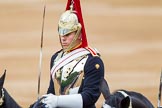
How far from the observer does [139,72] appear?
7387 mm

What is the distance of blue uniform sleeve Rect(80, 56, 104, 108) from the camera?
4.11 m

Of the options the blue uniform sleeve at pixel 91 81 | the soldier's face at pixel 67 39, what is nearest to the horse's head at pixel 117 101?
the blue uniform sleeve at pixel 91 81

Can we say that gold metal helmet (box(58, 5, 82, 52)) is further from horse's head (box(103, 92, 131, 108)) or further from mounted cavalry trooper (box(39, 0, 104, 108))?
horse's head (box(103, 92, 131, 108))

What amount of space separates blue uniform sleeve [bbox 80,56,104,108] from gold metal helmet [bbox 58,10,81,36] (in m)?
0.17

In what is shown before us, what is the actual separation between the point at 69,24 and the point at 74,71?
A: 0.75ft

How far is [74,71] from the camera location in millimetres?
4191

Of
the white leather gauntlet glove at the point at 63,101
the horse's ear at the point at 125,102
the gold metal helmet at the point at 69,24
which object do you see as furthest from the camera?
the gold metal helmet at the point at 69,24

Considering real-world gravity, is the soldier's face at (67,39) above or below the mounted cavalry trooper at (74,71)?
above

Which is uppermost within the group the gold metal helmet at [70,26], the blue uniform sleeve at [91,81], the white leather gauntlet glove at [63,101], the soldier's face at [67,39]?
the gold metal helmet at [70,26]

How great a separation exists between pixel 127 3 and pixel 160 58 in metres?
0.77

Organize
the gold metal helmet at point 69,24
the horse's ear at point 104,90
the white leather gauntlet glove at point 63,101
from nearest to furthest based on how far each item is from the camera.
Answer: the horse's ear at point 104,90, the white leather gauntlet glove at point 63,101, the gold metal helmet at point 69,24

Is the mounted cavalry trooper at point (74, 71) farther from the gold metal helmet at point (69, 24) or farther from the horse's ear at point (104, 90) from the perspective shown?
the horse's ear at point (104, 90)

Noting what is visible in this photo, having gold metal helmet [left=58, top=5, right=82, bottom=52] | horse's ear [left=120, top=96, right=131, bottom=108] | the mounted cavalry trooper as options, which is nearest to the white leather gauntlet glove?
the mounted cavalry trooper

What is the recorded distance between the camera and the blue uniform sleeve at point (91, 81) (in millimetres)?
4109
